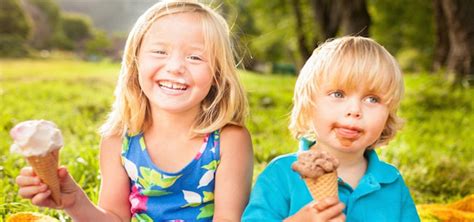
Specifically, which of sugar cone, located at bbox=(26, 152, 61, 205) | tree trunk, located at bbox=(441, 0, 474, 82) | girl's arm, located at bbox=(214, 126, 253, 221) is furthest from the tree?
sugar cone, located at bbox=(26, 152, 61, 205)

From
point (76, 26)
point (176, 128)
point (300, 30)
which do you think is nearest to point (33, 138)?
point (176, 128)

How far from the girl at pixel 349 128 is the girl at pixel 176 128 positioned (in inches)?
9.9

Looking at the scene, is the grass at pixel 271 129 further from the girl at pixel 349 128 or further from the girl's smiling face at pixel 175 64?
the girl at pixel 349 128

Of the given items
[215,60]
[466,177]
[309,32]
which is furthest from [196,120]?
[309,32]

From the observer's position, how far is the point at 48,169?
187 centimetres

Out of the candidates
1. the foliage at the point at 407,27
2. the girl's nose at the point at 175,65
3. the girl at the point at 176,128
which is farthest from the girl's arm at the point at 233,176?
the foliage at the point at 407,27

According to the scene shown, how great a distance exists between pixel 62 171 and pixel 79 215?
0.27m

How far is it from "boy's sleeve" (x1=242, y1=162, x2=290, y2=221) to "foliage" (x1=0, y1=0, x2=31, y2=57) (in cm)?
1410

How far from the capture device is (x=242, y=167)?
244 centimetres

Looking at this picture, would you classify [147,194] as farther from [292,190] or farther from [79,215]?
[292,190]

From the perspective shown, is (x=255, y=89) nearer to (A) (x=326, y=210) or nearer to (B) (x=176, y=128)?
(B) (x=176, y=128)

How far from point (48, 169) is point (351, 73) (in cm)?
103

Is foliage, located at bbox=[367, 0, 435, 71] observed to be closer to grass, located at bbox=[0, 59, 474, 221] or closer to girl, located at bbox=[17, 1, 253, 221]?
grass, located at bbox=[0, 59, 474, 221]

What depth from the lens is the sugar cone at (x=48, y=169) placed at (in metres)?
1.82
